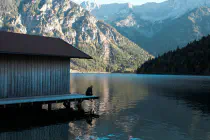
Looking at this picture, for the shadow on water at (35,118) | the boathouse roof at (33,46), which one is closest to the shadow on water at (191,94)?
the shadow on water at (35,118)

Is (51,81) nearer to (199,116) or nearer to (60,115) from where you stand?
(60,115)

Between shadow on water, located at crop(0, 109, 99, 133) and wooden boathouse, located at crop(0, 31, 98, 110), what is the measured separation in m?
2.15

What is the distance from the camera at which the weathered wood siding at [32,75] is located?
2814 cm

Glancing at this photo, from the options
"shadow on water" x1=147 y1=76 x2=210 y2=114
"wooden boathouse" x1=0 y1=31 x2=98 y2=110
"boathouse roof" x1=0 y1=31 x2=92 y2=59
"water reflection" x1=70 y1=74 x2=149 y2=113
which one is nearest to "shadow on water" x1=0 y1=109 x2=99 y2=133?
"wooden boathouse" x1=0 y1=31 x2=98 y2=110

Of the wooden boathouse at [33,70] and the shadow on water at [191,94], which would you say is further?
the shadow on water at [191,94]

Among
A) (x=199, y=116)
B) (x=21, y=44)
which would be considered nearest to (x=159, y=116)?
(x=199, y=116)

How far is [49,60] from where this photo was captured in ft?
103

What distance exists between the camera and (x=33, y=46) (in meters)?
30.9

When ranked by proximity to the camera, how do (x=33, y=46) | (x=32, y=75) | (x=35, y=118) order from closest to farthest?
(x=35, y=118), (x=32, y=75), (x=33, y=46)

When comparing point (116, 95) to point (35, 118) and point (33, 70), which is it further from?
point (35, 118)

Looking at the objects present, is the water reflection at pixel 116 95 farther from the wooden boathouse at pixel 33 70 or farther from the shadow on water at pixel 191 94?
the wooden boathouse at pixel 33 70

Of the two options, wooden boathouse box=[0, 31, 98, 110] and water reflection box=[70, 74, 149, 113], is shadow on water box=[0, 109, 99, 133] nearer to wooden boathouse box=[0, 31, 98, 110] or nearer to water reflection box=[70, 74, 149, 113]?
wooden boathouse box=[0, 31, 98, 110]

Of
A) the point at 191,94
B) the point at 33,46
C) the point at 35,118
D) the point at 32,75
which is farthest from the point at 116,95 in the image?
the point at 35,118

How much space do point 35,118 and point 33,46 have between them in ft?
30.0
